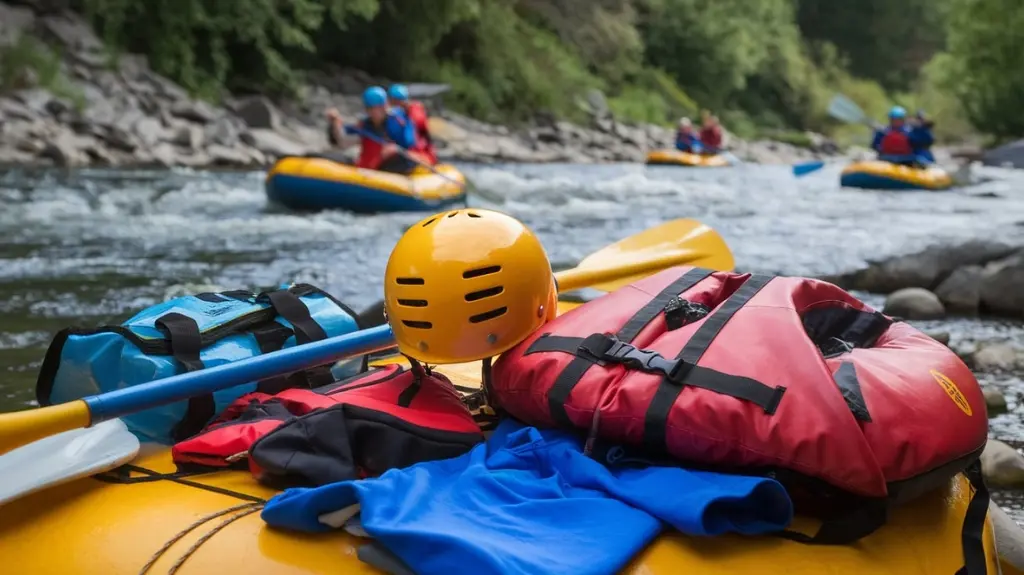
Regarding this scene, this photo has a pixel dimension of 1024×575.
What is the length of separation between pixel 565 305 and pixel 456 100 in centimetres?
1567

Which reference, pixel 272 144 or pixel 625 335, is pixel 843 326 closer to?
pixel 625 335

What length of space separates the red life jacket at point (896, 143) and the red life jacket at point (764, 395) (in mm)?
10171

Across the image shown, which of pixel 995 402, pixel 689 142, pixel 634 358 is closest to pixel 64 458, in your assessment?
pixel 634 358

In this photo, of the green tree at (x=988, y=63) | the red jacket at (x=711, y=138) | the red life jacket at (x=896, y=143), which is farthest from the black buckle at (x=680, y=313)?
the green tree at (x=988, y=63)

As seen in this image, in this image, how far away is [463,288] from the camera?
5.41 ft

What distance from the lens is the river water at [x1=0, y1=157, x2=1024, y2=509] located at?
4148 millimetres

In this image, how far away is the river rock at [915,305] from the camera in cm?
420

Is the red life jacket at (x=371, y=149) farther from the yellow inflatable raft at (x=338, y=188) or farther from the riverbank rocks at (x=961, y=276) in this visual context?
the riverbank rocks at (x=961, y=276)

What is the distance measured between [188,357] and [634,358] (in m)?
0.90

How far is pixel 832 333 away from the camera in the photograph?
1846 millimetres

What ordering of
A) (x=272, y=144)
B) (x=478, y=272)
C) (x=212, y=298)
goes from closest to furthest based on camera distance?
(x=478, y=272), (x=212, y=298), (x=272, y=144)

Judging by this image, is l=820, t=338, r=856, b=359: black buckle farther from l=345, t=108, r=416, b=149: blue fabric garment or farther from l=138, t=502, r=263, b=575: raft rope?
l=345, t=108, r=416, b=149: blue fabric garment

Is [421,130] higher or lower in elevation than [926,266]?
higher

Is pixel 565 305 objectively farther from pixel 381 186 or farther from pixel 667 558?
pixel 381 186
